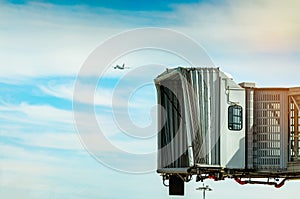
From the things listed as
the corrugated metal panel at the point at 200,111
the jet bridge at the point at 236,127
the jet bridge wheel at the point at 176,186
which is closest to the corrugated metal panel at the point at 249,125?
the jet bridge at the point at 236,127

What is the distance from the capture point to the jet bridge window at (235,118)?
61.4 m

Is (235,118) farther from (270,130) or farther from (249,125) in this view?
(270,130)

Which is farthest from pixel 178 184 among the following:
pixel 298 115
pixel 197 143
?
pixel 298 115

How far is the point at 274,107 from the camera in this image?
6216 centimetres

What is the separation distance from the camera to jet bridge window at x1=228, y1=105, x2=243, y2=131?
61375mm

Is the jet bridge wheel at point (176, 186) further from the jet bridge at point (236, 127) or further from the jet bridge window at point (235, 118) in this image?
the jet bridge window at point (235, 118)

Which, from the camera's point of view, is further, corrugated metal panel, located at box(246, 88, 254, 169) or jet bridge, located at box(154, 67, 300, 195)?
corrugated metal panel, located at box(246, 88, 254, 169)

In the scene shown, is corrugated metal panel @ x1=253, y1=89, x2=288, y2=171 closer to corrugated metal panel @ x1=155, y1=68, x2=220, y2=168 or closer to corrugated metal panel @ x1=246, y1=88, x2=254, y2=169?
corrugated metal panel @ x1=246, y1=88, x2=254, y2=169

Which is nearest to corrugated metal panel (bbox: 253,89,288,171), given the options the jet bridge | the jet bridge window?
the jet bridge

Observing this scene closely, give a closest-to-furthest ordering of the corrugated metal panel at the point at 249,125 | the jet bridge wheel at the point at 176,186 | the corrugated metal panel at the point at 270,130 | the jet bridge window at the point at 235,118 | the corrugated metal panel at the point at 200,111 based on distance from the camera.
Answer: the corrugated metal panel at the point at 200,111 < the jet bridge window at the point at 235,118 < the corrugated metal panel at the point at 270,130 < the corrugated metal panel at the point at 249,125 < the jet bridge wheel at the point at 176,186

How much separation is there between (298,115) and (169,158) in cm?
1105

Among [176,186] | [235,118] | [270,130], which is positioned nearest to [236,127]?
[235,118]

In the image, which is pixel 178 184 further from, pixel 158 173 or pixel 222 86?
pixel 222 86

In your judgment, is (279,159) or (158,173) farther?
(158,173)
